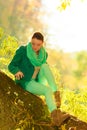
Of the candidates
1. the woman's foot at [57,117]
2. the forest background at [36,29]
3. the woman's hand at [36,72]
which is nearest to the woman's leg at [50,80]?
the woman's hand at [36,72]

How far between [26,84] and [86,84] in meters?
4.83

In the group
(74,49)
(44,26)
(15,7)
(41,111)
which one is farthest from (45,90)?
(15,7)

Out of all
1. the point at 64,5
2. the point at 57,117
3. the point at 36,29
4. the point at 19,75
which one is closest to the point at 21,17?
the point at 36,29

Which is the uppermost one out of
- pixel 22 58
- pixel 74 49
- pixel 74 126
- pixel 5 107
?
pixel 22 58

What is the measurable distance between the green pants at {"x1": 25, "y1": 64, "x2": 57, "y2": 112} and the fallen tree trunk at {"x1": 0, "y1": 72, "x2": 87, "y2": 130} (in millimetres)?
100

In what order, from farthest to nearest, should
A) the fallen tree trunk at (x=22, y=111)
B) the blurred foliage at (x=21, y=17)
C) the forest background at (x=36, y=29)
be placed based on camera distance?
the blurred foliage at (x=21, y=17)
the forest background at (x=36, y=29)
the fallen tree trunk at (x=22, y=111)

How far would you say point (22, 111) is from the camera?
2.89m

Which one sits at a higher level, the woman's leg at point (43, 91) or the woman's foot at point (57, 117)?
the woman's leg at point (43, 91)

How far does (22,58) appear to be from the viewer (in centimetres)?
322

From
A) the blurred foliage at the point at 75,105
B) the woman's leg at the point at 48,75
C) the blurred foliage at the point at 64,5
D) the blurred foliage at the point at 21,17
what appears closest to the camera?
the woman's leg at the point at 48,75

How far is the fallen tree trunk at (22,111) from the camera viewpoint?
2.81 metres

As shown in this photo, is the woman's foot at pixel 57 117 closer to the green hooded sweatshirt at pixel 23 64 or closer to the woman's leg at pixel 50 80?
the woman's leg at pixel 50 80

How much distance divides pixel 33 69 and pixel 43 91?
0.32 m

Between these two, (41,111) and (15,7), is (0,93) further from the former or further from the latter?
(15,7)
